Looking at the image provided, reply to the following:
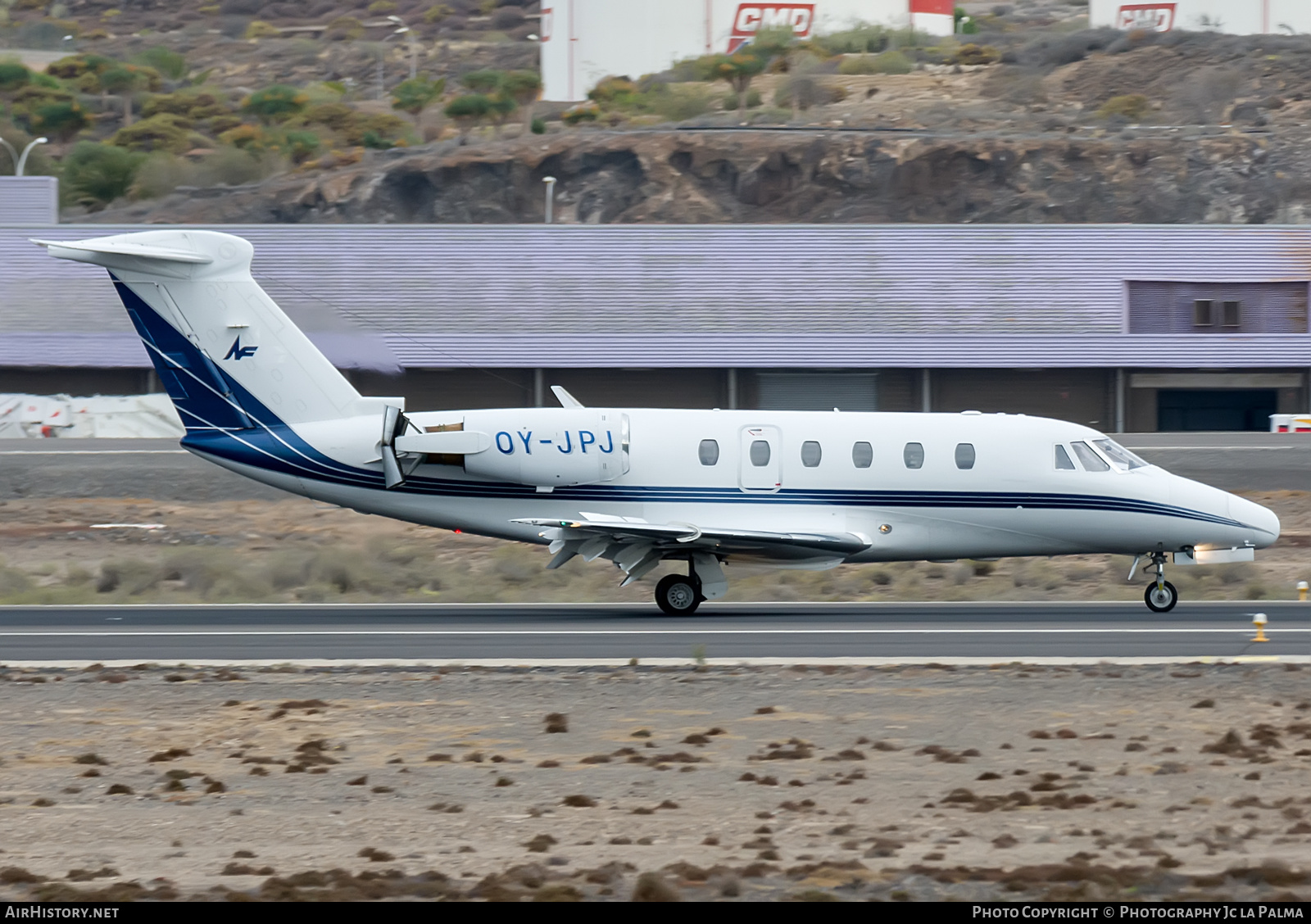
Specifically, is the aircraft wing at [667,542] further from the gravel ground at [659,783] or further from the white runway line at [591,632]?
the gravel ground at [659,783]

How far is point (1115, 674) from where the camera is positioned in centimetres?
1573

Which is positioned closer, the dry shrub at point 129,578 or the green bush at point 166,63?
the dry shrub at point 129,578

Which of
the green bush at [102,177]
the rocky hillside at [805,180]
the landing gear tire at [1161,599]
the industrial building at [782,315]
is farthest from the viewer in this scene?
the green bush at [102,177]

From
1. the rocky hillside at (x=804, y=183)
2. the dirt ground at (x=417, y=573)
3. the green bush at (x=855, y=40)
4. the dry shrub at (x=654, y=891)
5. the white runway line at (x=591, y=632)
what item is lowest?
the dirt ground at (x=417, y=573)

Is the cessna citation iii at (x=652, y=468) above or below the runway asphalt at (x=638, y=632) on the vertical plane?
above

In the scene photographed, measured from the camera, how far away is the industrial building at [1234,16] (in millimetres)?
94750

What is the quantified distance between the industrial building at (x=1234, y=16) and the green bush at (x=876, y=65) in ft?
46.4

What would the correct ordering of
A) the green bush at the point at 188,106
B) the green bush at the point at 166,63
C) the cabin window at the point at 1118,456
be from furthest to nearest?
1. the green bush at the point at 166,63
2. the green bush at the point at 188,106
3. the cabin window at the point at 1118,456

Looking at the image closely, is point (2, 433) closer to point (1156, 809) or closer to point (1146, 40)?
point (1156, 809)

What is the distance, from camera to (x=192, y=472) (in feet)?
117

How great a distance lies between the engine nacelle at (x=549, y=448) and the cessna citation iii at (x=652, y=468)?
2 centimetres

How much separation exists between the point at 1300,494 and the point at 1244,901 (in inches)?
1121

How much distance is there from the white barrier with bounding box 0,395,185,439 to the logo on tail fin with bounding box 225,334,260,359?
78.5ft

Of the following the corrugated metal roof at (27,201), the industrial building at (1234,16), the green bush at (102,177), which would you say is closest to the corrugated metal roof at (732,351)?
Answer: the corrugated metal roof at (27,201)
